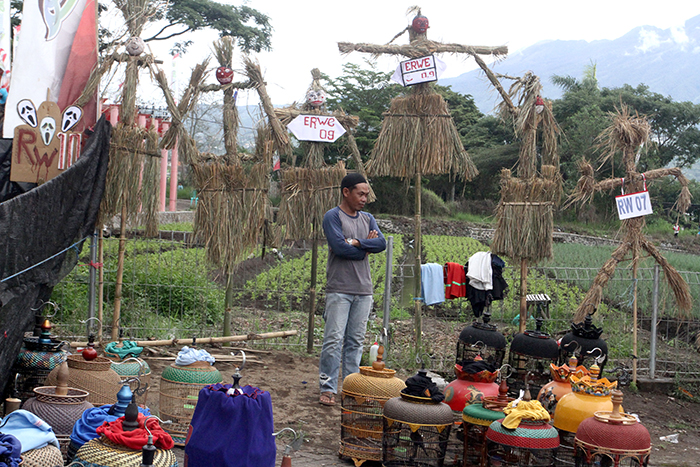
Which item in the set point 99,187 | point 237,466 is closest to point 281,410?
point 237,466

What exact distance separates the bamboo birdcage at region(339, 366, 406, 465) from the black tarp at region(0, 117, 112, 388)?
86.0 inches

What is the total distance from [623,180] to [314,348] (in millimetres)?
3814

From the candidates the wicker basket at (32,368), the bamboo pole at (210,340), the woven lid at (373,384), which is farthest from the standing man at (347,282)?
the wicker basket at (32,368)

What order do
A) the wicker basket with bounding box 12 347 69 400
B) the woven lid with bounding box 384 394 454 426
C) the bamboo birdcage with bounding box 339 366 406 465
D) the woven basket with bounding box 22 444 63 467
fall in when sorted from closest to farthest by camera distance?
the woven basket with bounding box 22 444 63 467, the woven lid with bounding box 384 394 454 426, the bamboo birdcage with bounding box 339 366 406 465, the wicker basket with bounding box 12 347 69 400

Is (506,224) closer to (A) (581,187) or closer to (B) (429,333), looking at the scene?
(A) (581,187)

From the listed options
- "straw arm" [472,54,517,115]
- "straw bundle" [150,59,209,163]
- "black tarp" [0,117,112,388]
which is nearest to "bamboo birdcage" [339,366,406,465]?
"black tarp" [0,117,112,388]

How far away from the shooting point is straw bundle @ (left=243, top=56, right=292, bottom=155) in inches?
277

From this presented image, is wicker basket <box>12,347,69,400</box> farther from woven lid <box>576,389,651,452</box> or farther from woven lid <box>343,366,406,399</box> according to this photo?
woven lid <box>576,389,651,452</box>

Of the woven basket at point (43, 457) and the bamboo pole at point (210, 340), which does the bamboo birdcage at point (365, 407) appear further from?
the bamboo pole at point (210, 340)

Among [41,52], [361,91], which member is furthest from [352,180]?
[361,91]

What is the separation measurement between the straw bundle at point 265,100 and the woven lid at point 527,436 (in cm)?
445

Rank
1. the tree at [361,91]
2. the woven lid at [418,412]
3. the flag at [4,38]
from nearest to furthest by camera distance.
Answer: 1. the woven lid at [418,412]
2. the flag at [4,38]
3. the tree at [361,91]

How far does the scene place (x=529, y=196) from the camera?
641cm

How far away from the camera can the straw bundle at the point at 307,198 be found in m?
7.07
